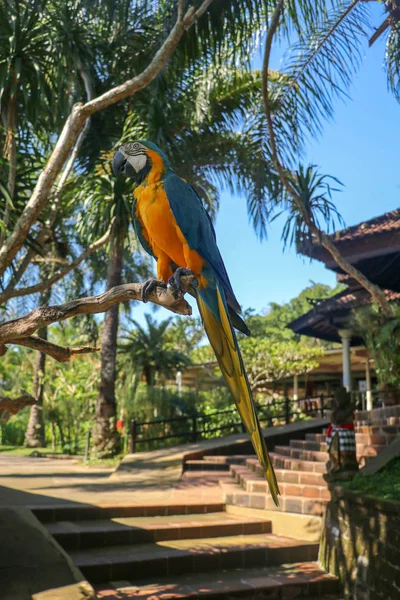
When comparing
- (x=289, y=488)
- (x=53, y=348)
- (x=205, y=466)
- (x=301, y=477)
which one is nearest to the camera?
(x=53, y=348)

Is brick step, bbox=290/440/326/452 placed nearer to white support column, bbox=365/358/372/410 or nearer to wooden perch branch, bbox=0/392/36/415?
white support column, bbox=365/358/372/410

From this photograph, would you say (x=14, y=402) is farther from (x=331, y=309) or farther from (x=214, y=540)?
(x=331, y=309)

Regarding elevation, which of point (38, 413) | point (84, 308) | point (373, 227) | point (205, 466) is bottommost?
point (205, 466)

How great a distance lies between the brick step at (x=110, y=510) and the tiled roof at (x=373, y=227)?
528cm

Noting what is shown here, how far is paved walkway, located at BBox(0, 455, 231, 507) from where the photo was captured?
7.05m

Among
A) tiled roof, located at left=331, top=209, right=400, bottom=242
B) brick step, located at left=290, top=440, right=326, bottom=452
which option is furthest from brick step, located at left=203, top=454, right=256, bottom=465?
tiled roof, located at left=331, top=209, right=400, bottom=242

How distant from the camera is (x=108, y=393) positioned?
1179cm

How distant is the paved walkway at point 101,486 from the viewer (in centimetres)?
705

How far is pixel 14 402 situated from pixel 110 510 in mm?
3847

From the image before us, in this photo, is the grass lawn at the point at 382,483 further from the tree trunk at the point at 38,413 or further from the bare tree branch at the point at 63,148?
the tree trunk at the point at 38,413

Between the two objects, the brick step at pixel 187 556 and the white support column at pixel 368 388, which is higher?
the white support column at pixel 368 388

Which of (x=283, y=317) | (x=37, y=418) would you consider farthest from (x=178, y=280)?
(x=283, y=317)

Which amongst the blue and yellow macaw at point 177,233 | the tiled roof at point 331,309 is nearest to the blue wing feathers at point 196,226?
the blue and yellow macaw at point 177,233

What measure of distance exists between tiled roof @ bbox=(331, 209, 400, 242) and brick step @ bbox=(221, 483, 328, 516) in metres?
4.87
